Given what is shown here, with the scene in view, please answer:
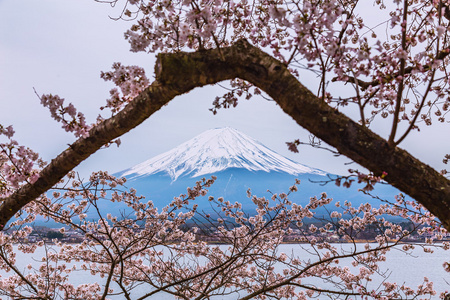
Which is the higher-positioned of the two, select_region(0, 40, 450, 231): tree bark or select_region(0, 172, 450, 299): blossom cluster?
select_region(0, 172, 450, 299): blossom cluster

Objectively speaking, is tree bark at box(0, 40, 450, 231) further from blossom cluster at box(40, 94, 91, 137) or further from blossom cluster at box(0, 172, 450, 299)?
blossom cluster at box(0, 172, 450, 299)

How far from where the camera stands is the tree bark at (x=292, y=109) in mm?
1423

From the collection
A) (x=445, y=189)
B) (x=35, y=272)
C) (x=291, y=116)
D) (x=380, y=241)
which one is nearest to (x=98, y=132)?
(x=291, y=116)

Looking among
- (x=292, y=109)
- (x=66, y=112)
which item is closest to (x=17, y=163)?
(x=66, y=112)

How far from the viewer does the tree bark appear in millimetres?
1423

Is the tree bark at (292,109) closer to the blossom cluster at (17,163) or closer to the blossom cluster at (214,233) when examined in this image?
the blossom cluster at (17,163)

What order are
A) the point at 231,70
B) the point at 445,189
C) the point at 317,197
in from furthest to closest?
the point at 317,197
the point at 231,70
the point at 445,189

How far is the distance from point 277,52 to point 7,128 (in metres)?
1.76

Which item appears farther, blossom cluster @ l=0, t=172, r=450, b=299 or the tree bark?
blossom cluster @ l=0, t=172, r=450, b=299

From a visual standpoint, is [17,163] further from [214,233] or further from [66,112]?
[214,233]

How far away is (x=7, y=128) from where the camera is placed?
218 centimetres

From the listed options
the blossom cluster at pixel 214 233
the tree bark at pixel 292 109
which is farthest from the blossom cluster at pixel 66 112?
the blossom cluster at pixel 214 233

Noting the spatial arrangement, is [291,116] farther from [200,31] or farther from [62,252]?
[62,252]

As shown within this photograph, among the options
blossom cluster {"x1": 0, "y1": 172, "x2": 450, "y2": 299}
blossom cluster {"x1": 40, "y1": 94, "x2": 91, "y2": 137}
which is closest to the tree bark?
blossom cluster {"x1": 40, "y1": 94, "x2": 91, "y2": 137}
